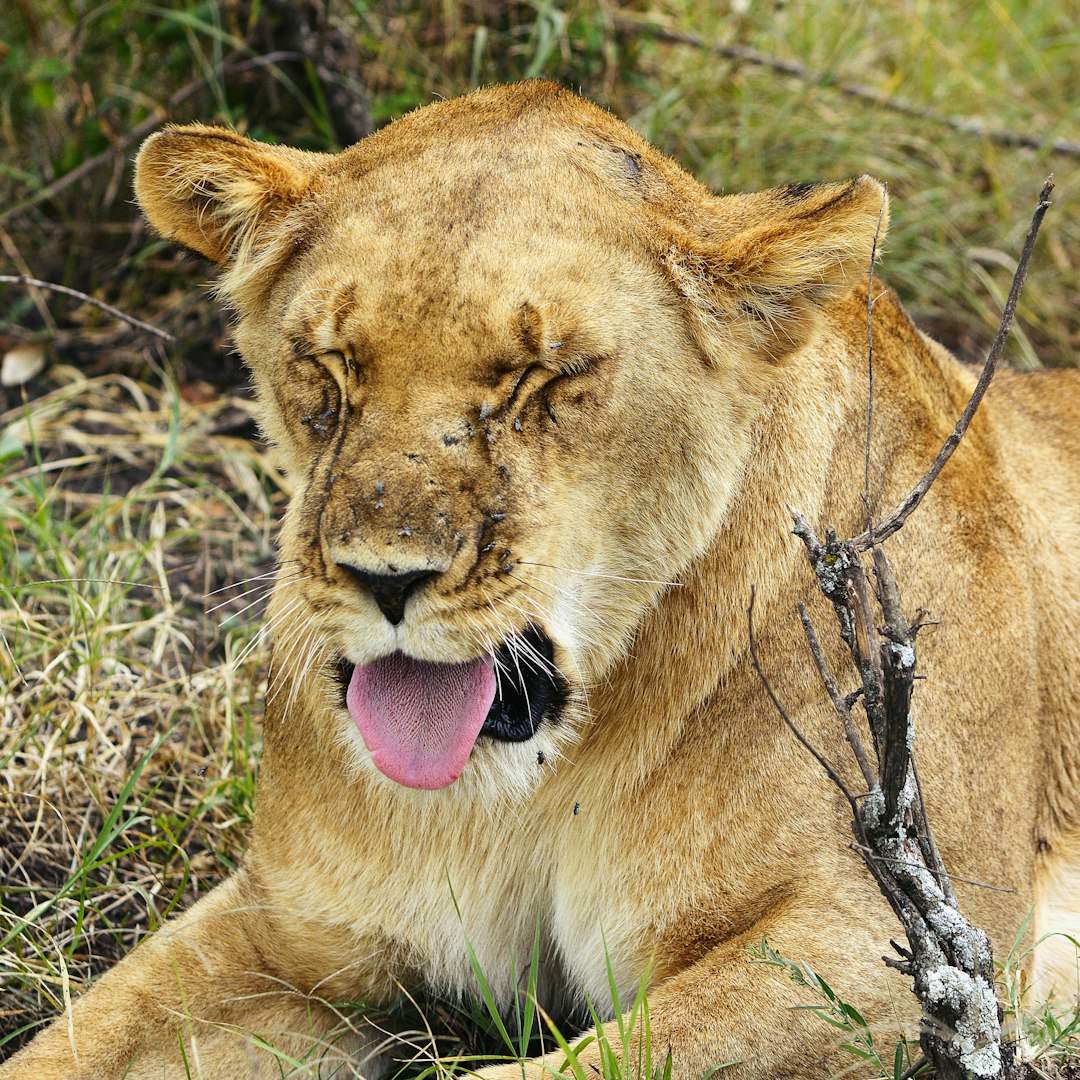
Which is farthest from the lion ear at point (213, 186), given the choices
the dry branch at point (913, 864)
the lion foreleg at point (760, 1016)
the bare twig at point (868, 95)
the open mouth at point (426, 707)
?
the bare twig at point (868, 95)

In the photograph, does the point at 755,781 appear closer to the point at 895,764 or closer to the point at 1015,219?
the point at 895,764

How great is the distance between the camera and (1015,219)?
239 inches

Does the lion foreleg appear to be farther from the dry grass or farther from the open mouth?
the dry grass

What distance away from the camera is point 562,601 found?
8.09 feet

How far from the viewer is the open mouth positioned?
2.42 m

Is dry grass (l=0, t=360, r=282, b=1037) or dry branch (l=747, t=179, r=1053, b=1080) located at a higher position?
dry branch (l=747, t=179, r=1053, b=1080)

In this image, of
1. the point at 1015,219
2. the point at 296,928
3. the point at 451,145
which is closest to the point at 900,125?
the point at 1015,219

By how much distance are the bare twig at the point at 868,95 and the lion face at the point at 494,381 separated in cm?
338

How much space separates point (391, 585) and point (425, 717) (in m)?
0.29

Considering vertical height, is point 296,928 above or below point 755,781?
below

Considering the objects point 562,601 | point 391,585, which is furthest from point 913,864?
point 391,585

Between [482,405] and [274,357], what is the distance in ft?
1.70

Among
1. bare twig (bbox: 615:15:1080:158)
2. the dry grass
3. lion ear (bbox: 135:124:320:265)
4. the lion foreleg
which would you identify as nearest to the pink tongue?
the dry grass

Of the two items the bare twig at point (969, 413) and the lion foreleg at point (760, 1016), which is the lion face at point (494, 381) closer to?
the lion foreleg at point (760, 1016)
